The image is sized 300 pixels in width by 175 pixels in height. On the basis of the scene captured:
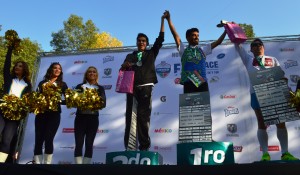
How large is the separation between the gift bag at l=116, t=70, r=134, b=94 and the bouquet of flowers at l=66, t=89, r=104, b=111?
0.97 feet

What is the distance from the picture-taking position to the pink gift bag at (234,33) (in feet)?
9.93

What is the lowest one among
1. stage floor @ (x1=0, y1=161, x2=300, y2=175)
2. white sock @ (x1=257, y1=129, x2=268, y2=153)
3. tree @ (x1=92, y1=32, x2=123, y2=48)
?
stage floor @ (x1=0, y1=161, x2=300, y2=175)

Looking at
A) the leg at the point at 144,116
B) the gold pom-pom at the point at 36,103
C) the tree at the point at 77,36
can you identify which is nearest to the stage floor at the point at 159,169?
the gold pom-pom at the point at 36,103

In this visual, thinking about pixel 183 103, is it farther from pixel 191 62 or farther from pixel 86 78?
pixel 86 78

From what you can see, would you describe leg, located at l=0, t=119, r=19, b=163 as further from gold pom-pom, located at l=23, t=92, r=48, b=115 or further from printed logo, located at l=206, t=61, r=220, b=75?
printed logo, located at l=206, t=61, r=220, b=75

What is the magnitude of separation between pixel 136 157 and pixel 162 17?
1730 millimetres

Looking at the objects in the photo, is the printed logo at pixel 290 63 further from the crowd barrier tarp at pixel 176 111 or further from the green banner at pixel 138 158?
the green banner at pixel 138 158

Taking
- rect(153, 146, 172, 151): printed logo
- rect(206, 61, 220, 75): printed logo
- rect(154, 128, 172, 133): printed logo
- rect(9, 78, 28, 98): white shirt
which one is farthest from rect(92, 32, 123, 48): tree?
rect(9, 78, 28, 98): white shirt

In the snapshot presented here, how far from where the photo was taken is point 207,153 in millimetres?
2346

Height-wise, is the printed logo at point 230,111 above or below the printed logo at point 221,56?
below

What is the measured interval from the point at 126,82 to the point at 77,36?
1753 cm

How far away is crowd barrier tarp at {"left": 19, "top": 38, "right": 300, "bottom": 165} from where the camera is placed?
14.4 ft

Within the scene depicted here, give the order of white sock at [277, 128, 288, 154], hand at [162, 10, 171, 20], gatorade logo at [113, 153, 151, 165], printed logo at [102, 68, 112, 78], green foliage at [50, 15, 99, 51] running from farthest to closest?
1. green foliage at [50, 15, 99, 51]
2. printed logo at [102, 68, 112, 78]
3. hand at [162, 10, 171, 20]
4. white sock at [277, 128, 288, 154]
5. gatorade logo at [113, 153, 151, 165]

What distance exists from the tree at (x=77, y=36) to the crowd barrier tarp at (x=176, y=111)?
14.7 m
